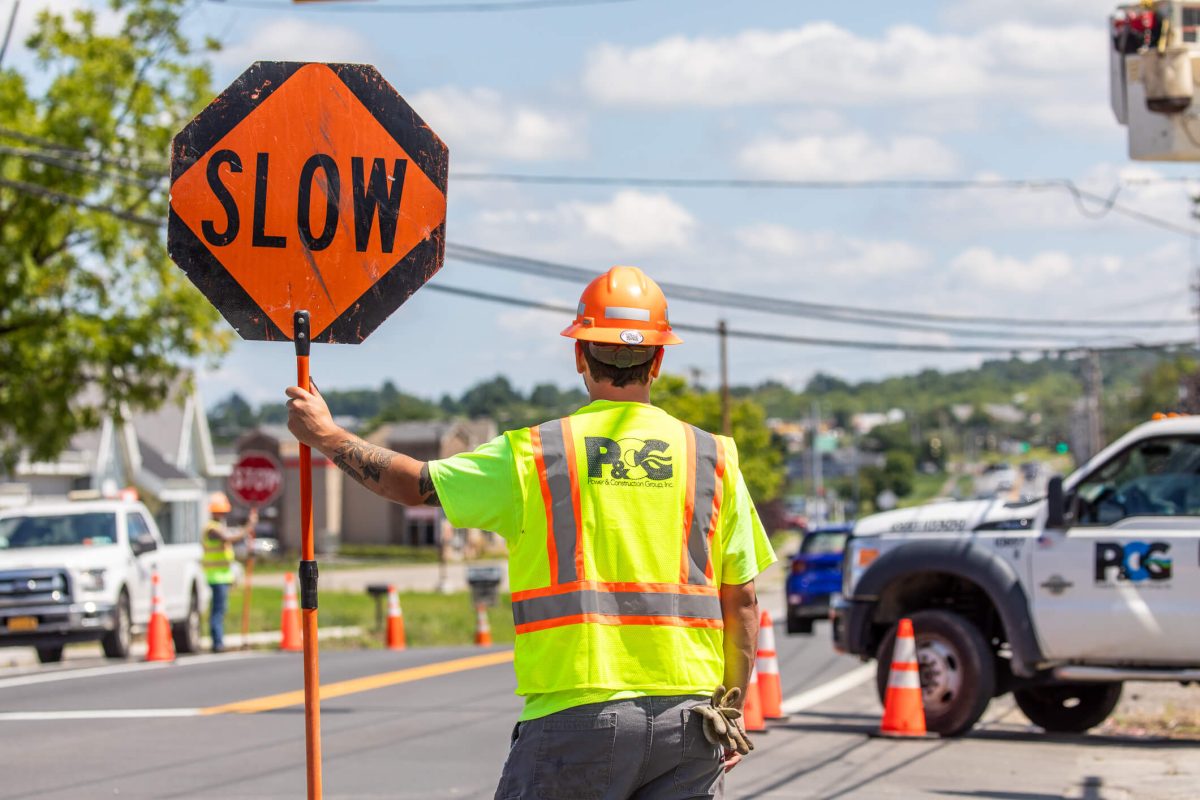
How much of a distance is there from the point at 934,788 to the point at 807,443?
136 metres

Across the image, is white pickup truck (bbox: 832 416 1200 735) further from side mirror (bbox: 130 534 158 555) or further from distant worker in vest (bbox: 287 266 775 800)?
side mirror (bbox: 130 534 158 555)

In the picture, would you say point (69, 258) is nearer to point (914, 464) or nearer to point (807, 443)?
point (807, 443)

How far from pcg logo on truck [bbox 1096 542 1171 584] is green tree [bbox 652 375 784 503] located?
1375 inches

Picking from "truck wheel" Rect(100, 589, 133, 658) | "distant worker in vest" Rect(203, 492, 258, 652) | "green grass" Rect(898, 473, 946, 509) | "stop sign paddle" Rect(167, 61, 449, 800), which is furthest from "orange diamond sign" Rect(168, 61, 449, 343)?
"green grass" Rect(898, 473, 946, 509)

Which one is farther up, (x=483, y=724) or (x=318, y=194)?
(x=318, y=194)

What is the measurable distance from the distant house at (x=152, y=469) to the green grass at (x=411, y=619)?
6.20 meters

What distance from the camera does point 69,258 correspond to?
89.5 ft

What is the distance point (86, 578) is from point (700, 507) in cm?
1576

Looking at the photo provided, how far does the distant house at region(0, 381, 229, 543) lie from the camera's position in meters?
45.0

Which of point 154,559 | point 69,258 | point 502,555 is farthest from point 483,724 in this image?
point 502,555

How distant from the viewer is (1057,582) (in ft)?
37.2

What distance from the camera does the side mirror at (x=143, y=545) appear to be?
64.4 ft

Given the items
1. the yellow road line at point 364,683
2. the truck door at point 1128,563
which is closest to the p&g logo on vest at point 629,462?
the truck door at point 1128,563

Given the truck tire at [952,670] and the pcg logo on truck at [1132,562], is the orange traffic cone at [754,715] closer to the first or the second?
the truck tire at [952,670]
